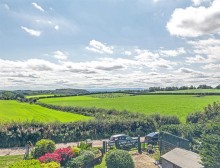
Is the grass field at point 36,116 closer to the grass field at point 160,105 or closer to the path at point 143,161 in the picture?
the grass field at point 160,105

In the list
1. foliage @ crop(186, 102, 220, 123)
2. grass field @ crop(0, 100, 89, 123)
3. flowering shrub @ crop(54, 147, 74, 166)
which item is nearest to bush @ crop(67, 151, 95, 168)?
flowering shrub @ crop(54, 147, 74, 166)

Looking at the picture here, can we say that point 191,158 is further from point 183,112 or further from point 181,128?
→ point 183,112

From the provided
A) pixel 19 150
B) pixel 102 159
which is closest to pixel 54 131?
pixel 19 150

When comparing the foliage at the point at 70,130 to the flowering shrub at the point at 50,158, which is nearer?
the flowering shrub at the point at 50,158

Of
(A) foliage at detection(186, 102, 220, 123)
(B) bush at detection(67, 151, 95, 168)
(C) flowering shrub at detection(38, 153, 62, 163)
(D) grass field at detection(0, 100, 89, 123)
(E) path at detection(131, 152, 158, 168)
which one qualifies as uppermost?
(A) foliage at detection(186, 102, 220, 123)

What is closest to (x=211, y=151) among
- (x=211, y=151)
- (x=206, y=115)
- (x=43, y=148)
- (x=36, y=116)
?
(x=211, y=151)

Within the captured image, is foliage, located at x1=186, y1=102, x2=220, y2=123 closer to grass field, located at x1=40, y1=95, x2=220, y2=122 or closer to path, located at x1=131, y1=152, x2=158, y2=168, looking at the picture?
grass field, located at x1=40, y1=95, x2=220, y2=122

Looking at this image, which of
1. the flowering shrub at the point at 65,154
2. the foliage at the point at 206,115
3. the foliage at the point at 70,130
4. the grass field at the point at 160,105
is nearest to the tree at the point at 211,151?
the flowering shrub at the point at 65,154

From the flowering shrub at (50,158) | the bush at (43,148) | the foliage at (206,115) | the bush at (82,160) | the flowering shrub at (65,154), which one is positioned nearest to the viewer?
the flowering shrub at (50,158)
